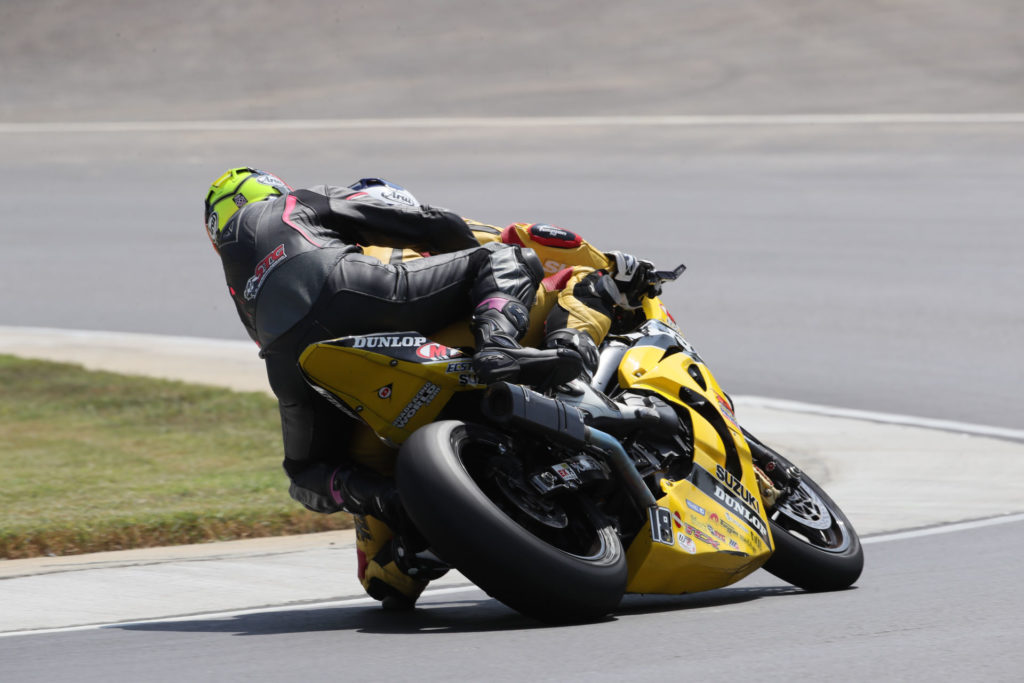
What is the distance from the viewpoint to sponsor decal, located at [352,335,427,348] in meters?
5.88

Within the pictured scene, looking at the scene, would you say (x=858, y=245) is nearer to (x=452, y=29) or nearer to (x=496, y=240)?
(x=496, y=240)

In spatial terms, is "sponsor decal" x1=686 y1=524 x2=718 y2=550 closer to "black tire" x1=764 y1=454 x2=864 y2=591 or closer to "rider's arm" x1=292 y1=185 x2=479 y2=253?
"black tire" x1=764 y1=454 x2=864 y2=591

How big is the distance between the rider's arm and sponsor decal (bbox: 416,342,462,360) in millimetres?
626

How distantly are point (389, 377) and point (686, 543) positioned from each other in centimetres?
121

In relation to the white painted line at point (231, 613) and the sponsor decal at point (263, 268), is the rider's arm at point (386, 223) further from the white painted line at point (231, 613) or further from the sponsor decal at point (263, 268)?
the white painted line at point (231, 613)

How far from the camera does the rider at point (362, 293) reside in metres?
6.02

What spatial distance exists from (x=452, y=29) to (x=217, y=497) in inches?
1109

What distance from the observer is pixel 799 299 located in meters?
16.5

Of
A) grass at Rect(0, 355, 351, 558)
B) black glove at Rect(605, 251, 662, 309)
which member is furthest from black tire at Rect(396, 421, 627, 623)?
grass at Rect(0, 355, 351, 558)

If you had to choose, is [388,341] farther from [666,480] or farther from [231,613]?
[231,613]

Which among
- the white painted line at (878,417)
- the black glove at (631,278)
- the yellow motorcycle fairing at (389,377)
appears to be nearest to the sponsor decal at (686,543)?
the yellow motorcycle fairing at (389,377)

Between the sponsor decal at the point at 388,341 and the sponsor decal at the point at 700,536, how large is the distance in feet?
3.83

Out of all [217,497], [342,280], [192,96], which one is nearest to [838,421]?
[217,497]

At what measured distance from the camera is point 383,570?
6.42m
